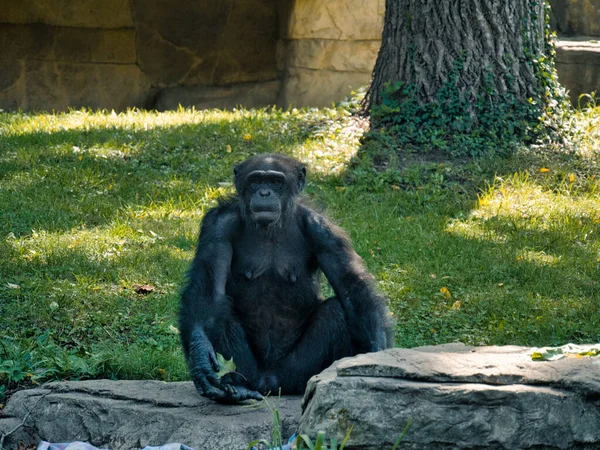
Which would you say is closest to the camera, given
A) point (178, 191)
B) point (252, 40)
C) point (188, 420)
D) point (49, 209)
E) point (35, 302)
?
point (188, 420)

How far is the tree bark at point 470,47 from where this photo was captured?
8531 millimetres

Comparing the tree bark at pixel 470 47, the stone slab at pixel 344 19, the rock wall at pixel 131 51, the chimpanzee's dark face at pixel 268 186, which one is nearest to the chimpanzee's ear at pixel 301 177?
the chimpanzee's dark face at pixel 268 186

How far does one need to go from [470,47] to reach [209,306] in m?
5.15

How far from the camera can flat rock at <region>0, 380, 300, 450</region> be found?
12.6 ft

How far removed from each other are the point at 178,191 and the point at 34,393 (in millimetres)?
3756

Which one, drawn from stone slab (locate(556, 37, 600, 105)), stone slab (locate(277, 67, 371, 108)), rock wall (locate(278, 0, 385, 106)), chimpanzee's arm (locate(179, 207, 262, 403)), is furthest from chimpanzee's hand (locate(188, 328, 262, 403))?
rock wall (locate(278, 0, 385, 106))

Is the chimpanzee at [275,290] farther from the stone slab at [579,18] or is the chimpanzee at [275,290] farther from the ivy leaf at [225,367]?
the stone slab at [579,18]

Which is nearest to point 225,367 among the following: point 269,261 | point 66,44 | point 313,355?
point 313,355

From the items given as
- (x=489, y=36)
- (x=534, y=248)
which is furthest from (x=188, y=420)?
(x=489, y=36)

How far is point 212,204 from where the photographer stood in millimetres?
7637

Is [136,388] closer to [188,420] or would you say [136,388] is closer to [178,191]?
[188,420]

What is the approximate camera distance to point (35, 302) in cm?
561

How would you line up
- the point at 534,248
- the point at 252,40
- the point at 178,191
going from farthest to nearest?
the point at 252,40 → the point at 178,191 → the point at 534,248

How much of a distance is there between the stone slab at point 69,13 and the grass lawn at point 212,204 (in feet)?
11.9
